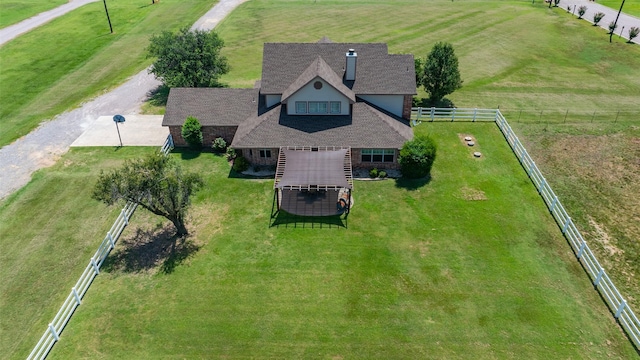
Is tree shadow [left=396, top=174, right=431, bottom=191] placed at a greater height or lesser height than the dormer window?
lesser

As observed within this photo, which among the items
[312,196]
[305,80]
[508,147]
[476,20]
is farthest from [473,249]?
[476,20]

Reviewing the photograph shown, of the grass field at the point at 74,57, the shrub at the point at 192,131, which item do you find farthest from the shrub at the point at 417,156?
the grass field at the point at 74,57

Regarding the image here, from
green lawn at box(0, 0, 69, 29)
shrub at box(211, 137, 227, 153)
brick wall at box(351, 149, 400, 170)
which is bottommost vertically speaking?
brick wall at box(351, 149, 400, 170)

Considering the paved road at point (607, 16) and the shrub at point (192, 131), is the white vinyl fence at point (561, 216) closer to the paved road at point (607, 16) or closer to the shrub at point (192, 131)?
the shrub at point (192, 131)

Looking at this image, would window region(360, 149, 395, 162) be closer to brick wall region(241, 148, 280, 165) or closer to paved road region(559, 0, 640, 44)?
brick wall region(241, 148, 280, 165)

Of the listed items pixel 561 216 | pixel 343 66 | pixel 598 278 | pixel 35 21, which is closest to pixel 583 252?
A: pixel 598 278

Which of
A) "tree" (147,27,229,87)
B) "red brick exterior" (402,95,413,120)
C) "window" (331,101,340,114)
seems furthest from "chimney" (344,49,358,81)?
"tree" (147,27,229,87)
